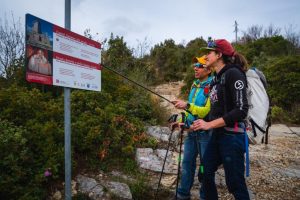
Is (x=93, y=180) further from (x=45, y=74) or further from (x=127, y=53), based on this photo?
(x=127, y=53)

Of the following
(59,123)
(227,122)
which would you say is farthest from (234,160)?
(59,123)

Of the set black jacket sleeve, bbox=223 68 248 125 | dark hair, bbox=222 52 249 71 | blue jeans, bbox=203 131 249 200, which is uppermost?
dark hair, bbox=222 52 249 71

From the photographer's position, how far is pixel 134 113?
281 inches

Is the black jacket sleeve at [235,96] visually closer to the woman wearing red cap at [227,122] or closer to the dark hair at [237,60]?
the woman wearing red cap at [227,122]

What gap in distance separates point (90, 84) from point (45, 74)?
24.2 inches

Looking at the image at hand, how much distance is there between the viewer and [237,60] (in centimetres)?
299

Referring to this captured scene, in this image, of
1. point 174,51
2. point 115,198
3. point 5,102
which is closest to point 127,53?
point 5,102

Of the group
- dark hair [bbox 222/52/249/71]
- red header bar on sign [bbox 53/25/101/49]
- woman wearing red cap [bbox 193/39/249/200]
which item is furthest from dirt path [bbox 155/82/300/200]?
red header bar on sign [bbox 53/25/101/49]

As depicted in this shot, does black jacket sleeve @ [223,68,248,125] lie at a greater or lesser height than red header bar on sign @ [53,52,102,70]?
lesser

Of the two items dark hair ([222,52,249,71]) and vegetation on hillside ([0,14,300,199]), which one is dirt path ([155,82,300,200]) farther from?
dark hair ([222,52,249,71])

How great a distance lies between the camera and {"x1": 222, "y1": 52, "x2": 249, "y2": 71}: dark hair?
9.77 feet

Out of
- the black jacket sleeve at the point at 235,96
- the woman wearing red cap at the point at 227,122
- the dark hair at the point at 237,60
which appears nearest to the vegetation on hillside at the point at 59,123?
the woman wearing red cap at the point at 227,122

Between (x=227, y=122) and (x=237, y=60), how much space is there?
30.3 inches

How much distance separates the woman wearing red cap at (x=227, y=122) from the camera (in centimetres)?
267
